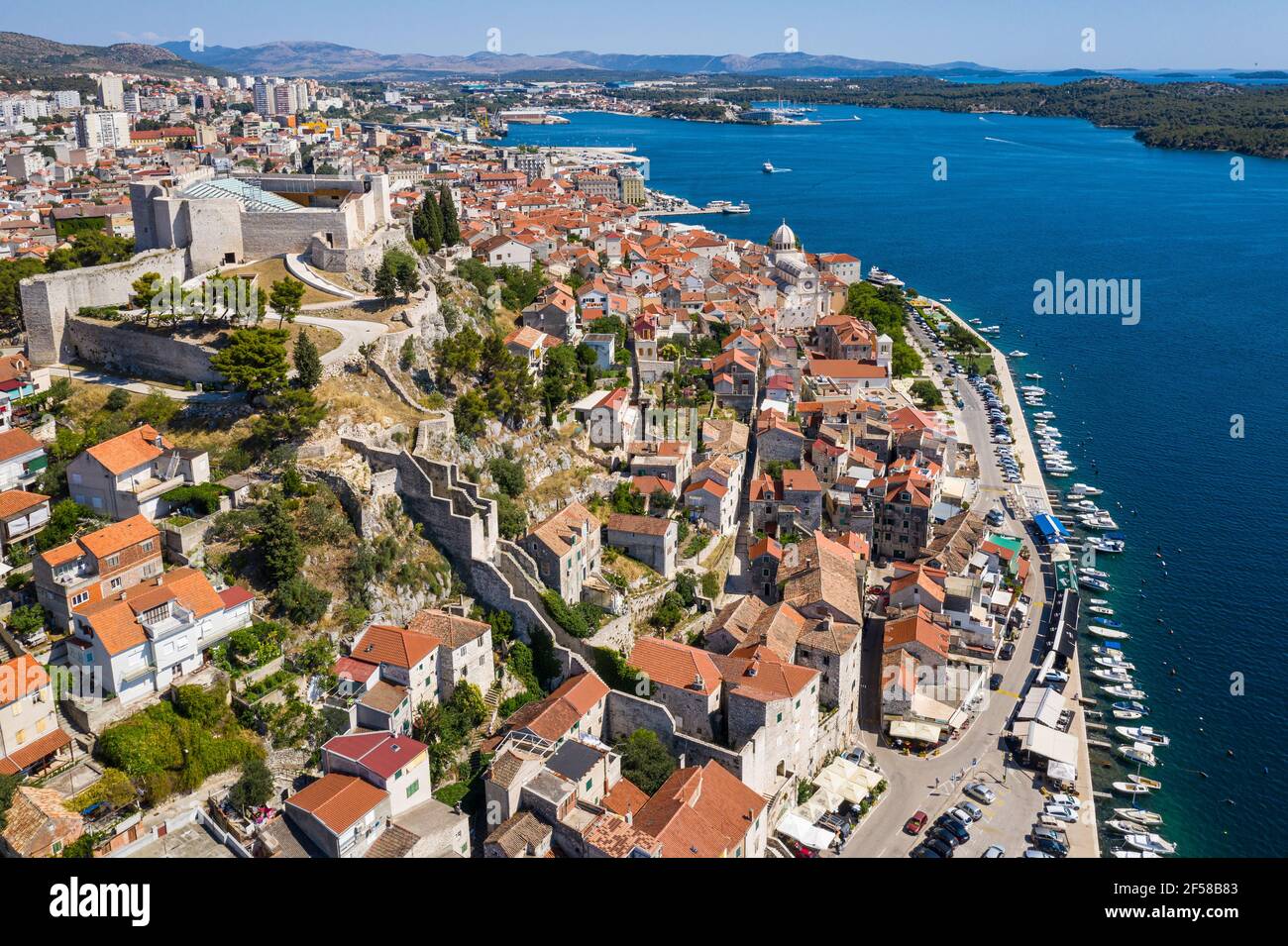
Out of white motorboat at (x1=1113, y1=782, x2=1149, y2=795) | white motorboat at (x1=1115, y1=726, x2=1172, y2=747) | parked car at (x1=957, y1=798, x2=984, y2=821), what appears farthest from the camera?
white motorboat at (x1=1115, y1=726, x2=1172, y2=747)

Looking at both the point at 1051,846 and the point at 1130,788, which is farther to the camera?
the point at 1130,788

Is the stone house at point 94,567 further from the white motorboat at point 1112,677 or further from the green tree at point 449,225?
the white motorboat at point 1112,677

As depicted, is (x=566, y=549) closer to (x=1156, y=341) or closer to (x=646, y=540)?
(x=646, y=540)

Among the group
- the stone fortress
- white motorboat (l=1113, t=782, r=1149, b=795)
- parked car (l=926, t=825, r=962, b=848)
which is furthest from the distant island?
parked car (l=926, t=825, r=962, b=848)

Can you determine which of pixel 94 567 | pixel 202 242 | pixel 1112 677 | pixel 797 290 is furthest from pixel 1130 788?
pixel 797 290

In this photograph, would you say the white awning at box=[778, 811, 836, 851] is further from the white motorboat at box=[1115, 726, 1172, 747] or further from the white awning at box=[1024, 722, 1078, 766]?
the white motorboat at box=[1115, 726, 1172, 747]

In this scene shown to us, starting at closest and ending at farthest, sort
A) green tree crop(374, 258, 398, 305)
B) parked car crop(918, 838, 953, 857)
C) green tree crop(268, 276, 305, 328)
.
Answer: parked car crop(918, 838, 953, 857) → green tree crop(268, 276, 305, 328) → green tree crop(374, 258, 398, 305)
